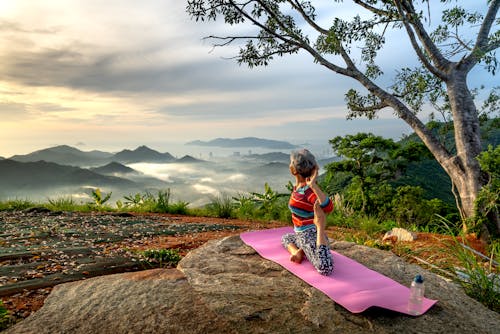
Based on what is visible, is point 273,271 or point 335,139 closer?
point 273,271

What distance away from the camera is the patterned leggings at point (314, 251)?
382cm

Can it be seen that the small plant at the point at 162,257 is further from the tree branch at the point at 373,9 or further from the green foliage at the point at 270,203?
the tree branch at the point at 373,9

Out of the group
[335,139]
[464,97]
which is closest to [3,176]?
[335,139]

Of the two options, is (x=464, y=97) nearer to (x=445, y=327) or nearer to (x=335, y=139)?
(x=335, y=139)

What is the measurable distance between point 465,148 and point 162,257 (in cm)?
712

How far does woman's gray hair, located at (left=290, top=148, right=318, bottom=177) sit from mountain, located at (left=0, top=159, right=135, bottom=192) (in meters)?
58.7

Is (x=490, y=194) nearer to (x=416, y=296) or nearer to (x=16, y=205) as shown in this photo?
(x=416, y=296)

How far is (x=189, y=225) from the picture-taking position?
7.30 meters

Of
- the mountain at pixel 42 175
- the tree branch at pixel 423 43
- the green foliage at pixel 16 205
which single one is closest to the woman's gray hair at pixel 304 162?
the tree branch at pixel 423 43

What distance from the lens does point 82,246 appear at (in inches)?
213

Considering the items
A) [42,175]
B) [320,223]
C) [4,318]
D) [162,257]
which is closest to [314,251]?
[320,223]

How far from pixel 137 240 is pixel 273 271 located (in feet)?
8.96

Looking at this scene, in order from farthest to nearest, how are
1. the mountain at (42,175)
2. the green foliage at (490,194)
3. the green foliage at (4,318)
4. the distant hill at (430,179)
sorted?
the mountain at (42,175) → the distant hill at (430,179) → the green foliage at (490,194) → the green foliage at (4,318)

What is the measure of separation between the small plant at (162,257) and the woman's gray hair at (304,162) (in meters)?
1.74
